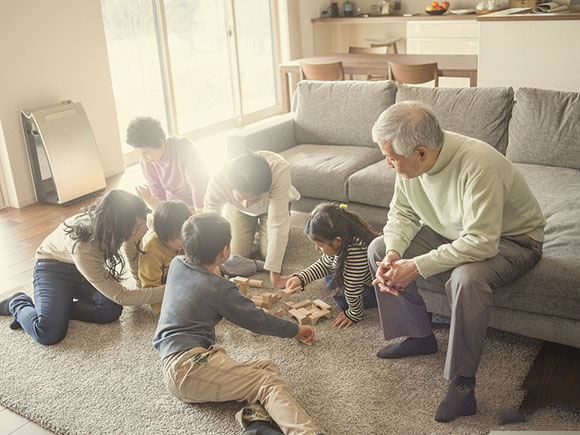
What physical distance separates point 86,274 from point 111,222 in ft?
0.89

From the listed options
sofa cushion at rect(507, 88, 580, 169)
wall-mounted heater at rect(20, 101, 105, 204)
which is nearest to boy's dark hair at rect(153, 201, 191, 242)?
sofa cushion at rect(507, 88, 580, 169)

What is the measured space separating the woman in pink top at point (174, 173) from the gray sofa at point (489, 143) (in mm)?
499

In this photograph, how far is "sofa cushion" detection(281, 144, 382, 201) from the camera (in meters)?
3.54

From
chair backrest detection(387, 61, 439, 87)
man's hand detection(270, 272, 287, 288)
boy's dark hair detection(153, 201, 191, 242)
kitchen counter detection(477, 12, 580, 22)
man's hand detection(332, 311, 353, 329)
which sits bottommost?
man's hand detection(332, 311, 353, 329)

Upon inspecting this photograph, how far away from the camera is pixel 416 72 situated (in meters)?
4.89

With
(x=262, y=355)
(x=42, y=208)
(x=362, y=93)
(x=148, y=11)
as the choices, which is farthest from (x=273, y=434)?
(x=148, y=11)

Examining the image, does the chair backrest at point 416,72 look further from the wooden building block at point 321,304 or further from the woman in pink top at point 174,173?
the wooden building block at point 321,304

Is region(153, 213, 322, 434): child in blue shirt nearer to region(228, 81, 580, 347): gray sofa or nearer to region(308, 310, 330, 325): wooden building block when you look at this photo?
region(308, 310, 330, 325): wooden building block

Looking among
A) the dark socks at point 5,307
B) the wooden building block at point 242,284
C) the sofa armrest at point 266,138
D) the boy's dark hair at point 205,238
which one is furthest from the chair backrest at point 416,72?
the dark socks at point 5,307

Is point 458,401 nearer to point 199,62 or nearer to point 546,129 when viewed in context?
point 546,129

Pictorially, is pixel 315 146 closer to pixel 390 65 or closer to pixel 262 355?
pixel 390 65

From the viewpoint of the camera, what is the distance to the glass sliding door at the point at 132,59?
519cm

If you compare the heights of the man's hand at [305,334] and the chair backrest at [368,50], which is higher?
the chair backrest at [368,50]

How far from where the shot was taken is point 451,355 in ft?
6.72
